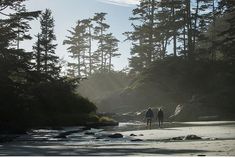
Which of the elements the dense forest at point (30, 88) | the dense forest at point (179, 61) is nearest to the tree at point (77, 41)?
the dense forest at point (30, 88)

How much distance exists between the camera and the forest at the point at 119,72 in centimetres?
3341

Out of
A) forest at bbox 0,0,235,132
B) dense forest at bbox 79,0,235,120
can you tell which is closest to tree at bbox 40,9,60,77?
forest at bbox 0,0,235,132

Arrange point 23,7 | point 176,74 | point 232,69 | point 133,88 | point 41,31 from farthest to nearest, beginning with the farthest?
point 133,88 < point 176,74 < point 232,69 < point 41,31 < point 23,7

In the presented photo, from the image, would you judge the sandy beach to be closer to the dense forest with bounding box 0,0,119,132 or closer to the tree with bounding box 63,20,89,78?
the dense forest with bounding box 0,0,119,132

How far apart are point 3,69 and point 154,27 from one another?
36.8 m

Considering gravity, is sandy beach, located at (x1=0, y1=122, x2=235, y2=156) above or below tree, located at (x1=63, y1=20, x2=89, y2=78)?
below

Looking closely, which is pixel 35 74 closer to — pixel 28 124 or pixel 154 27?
pixel 28 124

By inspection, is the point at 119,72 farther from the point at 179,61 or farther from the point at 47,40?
the point at 47,40

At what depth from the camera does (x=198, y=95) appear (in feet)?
166

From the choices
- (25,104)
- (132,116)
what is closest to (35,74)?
(25,104)

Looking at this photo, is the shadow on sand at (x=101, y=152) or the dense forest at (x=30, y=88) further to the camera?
the dense forest at (x=30, y=88)

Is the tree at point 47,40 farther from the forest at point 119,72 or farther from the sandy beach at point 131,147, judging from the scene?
the sandy beach at point 131,147

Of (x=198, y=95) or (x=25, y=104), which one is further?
(x=198, y=95)

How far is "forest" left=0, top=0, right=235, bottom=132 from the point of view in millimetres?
33406
